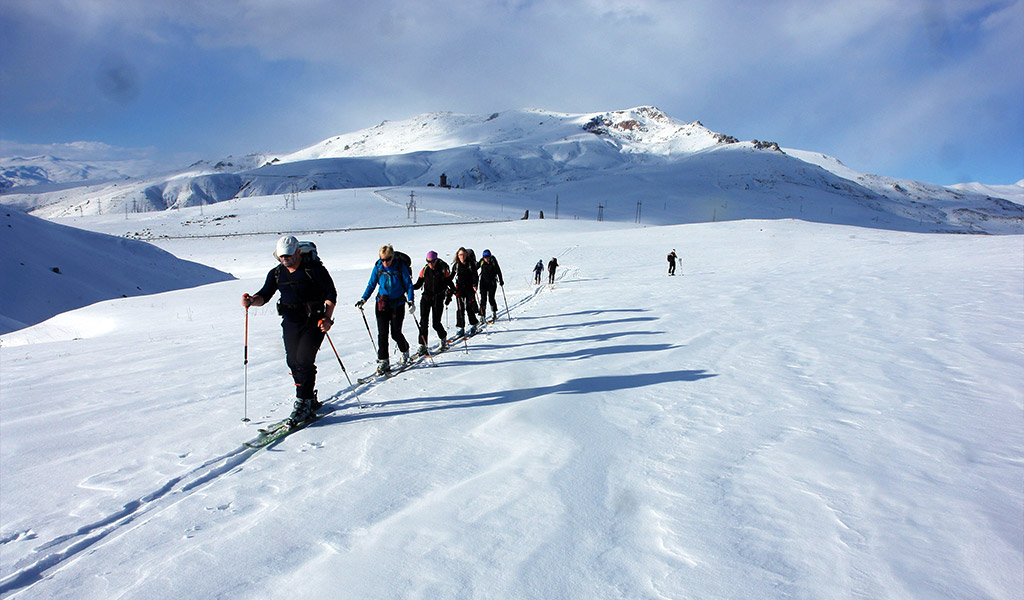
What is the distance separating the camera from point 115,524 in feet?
11.5

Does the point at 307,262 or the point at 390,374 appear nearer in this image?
the point at 307,262

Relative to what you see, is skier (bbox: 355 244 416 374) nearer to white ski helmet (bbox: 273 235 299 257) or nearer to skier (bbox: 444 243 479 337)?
white ski helmet (bbox: 273 235 299 257)

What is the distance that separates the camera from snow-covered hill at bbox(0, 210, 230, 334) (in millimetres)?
23656

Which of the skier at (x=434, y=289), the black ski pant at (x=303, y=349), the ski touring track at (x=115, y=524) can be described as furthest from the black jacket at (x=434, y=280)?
the ski touring track at (x=115, y=524)

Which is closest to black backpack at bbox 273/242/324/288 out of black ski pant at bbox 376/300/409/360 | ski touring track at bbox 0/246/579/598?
ski touring track at bbox 0/246/579/598

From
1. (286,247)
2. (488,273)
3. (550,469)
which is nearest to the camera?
(550,469)

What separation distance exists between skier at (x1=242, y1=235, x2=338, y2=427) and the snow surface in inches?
22.0

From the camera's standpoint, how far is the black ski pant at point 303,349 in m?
5.66

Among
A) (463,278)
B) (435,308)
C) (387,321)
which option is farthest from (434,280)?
(387,321)

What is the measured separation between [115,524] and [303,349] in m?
2.41

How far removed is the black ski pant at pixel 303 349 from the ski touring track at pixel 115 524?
746 millimetres

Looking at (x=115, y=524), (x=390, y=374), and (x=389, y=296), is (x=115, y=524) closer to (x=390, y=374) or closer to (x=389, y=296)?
(x=390, y=374)

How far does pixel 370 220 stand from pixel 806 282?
6564 centimetres

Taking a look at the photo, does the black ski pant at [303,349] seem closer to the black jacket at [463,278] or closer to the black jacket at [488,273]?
the black jacket at [463,278]
